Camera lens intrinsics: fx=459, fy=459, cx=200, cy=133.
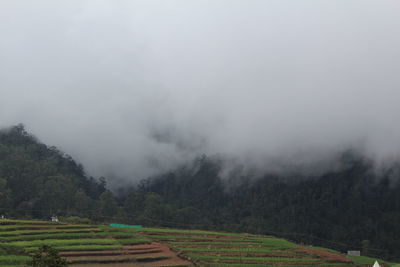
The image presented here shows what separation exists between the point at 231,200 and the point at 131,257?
7484 centimetres

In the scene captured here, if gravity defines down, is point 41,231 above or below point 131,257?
above

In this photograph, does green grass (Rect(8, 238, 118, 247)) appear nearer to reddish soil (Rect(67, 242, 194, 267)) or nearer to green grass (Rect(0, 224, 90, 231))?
reddish soil (Rect(67, 242, 194, 267))

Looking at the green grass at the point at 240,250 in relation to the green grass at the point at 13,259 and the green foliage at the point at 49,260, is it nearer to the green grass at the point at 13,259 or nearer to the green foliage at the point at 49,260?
the green grass at the point at 13,259

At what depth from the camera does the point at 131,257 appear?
144 feet

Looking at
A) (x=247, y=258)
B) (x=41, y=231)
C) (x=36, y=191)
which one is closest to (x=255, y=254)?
(x=247, y=258)

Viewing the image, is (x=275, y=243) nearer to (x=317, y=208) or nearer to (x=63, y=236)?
(x=63, y=236)

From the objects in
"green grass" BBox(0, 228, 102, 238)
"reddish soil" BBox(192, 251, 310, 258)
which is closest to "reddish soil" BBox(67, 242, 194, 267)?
"reddish soil" BBox(192, 251, 310, 258)

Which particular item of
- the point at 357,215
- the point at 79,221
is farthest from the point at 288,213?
the point at 79,221

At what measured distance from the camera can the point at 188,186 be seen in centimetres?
12888

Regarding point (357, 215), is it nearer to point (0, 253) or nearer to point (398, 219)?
point (398, 219)

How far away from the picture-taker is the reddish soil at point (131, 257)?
42.0m

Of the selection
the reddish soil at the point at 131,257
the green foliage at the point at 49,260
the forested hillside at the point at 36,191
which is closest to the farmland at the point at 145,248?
the reddish soil at the point at 131,257

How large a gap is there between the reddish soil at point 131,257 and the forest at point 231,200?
1468 inches

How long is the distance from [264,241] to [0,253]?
108 ft
